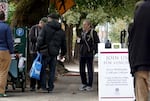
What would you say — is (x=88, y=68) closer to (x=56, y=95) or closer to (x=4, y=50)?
(x=56, y=95)

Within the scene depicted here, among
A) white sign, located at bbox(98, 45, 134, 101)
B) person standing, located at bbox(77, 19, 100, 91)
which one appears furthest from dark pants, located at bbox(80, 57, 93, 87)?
white sign, located at bbox(98, 45, 134, 101)

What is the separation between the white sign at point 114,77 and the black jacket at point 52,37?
110 inches

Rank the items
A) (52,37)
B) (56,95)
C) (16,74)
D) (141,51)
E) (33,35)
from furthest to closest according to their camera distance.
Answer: (33,35), (52,37), (16,74), (56,95), (141,51)

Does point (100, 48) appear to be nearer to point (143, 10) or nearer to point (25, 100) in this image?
point (25, 100)

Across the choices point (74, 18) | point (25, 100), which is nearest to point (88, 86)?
point (25, 100)

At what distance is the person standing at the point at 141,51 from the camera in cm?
650

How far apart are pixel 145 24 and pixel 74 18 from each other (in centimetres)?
3281

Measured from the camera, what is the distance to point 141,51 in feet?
21.4

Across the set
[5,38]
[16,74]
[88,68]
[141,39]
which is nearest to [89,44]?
[88,68]

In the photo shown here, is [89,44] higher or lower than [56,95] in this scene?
higher

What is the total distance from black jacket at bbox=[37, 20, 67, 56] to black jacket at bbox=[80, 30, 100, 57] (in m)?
0.74

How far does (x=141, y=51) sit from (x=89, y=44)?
6.83 metres

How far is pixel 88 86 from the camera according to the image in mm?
13484

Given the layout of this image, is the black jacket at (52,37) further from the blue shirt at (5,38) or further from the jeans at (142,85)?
the jeans at (142,85)
